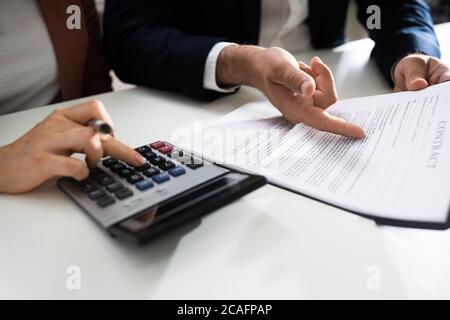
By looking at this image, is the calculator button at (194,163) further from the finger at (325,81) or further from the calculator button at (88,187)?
the finger at (325,81)

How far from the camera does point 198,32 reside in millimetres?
893

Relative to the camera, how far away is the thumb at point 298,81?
469mm

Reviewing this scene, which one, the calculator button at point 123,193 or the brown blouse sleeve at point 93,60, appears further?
the brown blouse sleeve at point 93,60

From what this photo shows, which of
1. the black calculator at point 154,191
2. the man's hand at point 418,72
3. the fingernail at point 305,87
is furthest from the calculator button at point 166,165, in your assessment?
the man's hand at point 418,72

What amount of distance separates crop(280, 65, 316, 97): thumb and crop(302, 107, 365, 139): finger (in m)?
0.03

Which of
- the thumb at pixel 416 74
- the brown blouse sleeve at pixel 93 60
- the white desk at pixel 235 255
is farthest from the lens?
the brown blouse sleeve at pixel 93 60

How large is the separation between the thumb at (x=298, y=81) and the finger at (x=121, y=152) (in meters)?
0.21

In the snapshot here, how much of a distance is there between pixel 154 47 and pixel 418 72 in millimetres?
450

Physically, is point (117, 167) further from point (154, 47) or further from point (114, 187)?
point (154, 47)

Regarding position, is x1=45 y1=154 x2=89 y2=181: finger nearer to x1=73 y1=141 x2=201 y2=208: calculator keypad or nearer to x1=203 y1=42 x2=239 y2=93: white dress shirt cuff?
x1=73 y1=141 x2=201 y2=208: calculator keypad

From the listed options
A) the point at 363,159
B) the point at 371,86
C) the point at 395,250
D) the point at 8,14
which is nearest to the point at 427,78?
the point at 371,86

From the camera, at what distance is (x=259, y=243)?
0.32 metres

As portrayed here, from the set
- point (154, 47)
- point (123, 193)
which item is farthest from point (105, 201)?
point (154, 47)

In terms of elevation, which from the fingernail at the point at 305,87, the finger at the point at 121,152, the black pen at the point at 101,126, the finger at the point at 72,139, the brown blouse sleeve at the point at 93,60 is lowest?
the brown blouse sleeve at the point at 93,60
